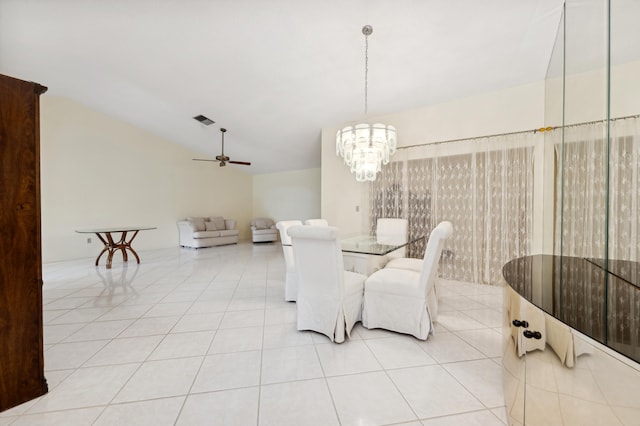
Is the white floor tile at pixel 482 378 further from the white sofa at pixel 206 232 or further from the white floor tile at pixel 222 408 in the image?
the white sofa at pixel 206 232

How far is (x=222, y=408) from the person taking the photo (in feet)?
4.39

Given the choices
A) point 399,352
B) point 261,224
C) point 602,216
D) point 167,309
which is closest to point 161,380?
point 167,309

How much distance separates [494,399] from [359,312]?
110 cm

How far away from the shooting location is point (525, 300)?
1.00 meters

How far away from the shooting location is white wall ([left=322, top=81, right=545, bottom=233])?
3307 mm

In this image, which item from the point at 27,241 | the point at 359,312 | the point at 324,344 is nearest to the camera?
the point at 27,241

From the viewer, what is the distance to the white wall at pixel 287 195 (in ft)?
26.0

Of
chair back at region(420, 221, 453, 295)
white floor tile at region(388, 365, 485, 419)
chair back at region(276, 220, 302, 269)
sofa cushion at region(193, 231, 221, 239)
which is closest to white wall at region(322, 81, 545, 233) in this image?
chair back at region(276, 220, 302, 269)

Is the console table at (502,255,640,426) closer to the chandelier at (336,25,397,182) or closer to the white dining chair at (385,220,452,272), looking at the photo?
the white dining chair at (385,220,452,272)

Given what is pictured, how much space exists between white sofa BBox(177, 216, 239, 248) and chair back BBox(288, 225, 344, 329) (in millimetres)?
5469

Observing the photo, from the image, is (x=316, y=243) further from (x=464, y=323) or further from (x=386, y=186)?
(x=386, y=186)

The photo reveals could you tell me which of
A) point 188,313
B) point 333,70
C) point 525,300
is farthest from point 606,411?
point 333,70

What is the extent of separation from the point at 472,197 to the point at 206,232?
621 cm

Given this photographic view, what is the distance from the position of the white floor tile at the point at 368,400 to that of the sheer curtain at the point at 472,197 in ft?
8.87
